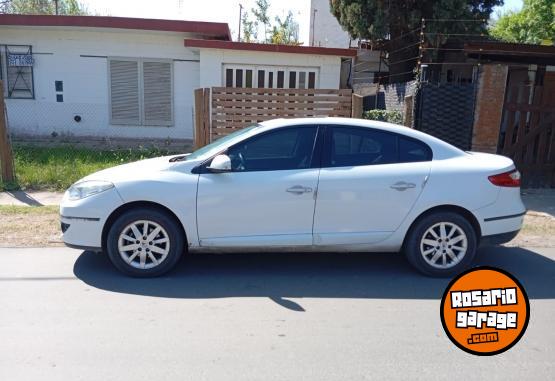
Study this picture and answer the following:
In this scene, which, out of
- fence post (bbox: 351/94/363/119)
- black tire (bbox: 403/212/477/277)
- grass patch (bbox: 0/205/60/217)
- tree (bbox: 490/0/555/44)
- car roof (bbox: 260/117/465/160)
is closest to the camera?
black tire (bbox: 403/212/477/277)

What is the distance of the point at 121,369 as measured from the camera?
3170 mm

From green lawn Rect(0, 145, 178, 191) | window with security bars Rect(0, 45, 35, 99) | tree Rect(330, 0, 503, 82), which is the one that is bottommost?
green lawn Rect(0, 145, 178, 191)

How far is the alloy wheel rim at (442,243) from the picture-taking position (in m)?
4.87

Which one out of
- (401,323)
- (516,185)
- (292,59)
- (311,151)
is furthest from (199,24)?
(401,323)

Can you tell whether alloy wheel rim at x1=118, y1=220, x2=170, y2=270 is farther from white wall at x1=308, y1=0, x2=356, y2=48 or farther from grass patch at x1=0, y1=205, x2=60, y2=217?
white wall at x1=308, y1=0, x2=356, y2=48

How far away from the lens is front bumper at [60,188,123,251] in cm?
465

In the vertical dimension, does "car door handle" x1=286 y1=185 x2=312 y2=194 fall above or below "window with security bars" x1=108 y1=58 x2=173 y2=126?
below

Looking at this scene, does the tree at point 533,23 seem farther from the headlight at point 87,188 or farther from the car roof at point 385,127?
the headlight at point 87,188

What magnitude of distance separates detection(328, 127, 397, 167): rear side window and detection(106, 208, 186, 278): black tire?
167cm

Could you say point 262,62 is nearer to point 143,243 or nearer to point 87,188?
point 87,188

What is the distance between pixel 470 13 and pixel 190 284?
12.5 m

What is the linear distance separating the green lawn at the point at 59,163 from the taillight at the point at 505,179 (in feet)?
23.2

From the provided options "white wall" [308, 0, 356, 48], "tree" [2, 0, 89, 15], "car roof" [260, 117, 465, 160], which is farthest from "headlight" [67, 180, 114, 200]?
"tree" [2, 0, 89, 15]

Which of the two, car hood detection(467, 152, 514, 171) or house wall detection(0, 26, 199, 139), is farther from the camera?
house wall detection(0, 26, 199, 139)
